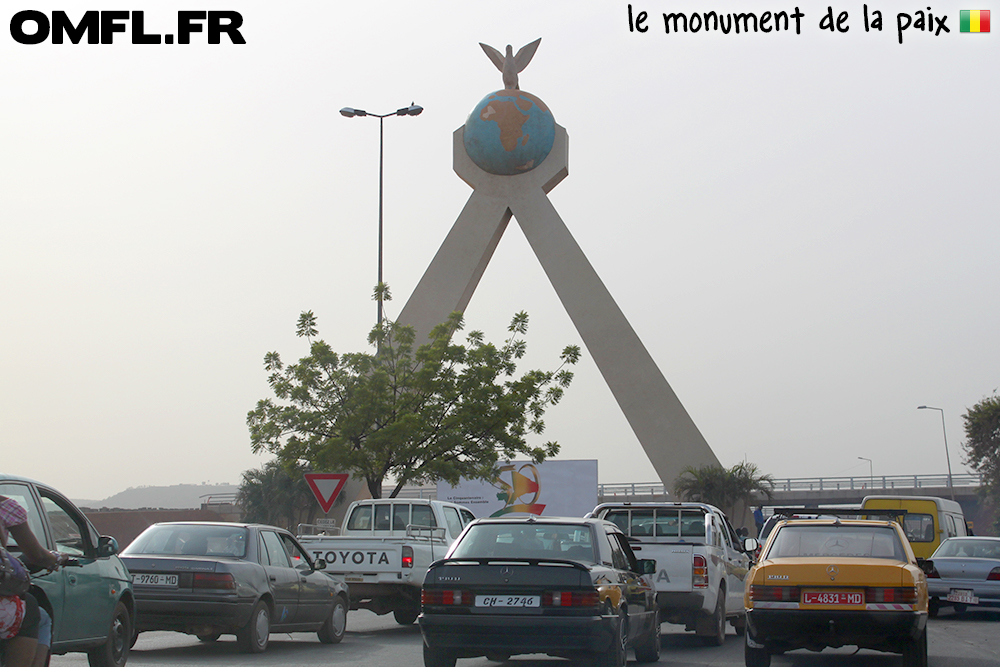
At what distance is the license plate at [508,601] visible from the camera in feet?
31.5

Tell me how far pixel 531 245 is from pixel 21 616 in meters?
41.6

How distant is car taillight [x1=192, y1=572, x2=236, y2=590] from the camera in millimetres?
11828

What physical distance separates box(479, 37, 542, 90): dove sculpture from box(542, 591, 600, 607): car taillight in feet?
133

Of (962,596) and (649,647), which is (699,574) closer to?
(649,647)

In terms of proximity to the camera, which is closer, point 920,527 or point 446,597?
point 446,597

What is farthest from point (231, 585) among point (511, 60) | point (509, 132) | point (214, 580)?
point (511, 60)

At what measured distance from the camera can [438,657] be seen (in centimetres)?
988

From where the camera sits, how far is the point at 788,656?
1289 cm

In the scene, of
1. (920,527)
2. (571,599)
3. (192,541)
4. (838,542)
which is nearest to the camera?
(571,599)

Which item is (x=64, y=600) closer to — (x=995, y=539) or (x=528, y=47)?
(x=995, y=539)

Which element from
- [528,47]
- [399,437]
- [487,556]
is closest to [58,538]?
[487,556]

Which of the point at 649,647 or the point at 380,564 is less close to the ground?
the point at 380,564

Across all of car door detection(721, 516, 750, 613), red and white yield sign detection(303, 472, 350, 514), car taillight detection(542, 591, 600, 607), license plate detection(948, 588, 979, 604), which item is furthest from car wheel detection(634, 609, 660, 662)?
red and white yield sign detection(303, 472, 350, 514)

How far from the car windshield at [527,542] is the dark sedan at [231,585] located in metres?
3.01
